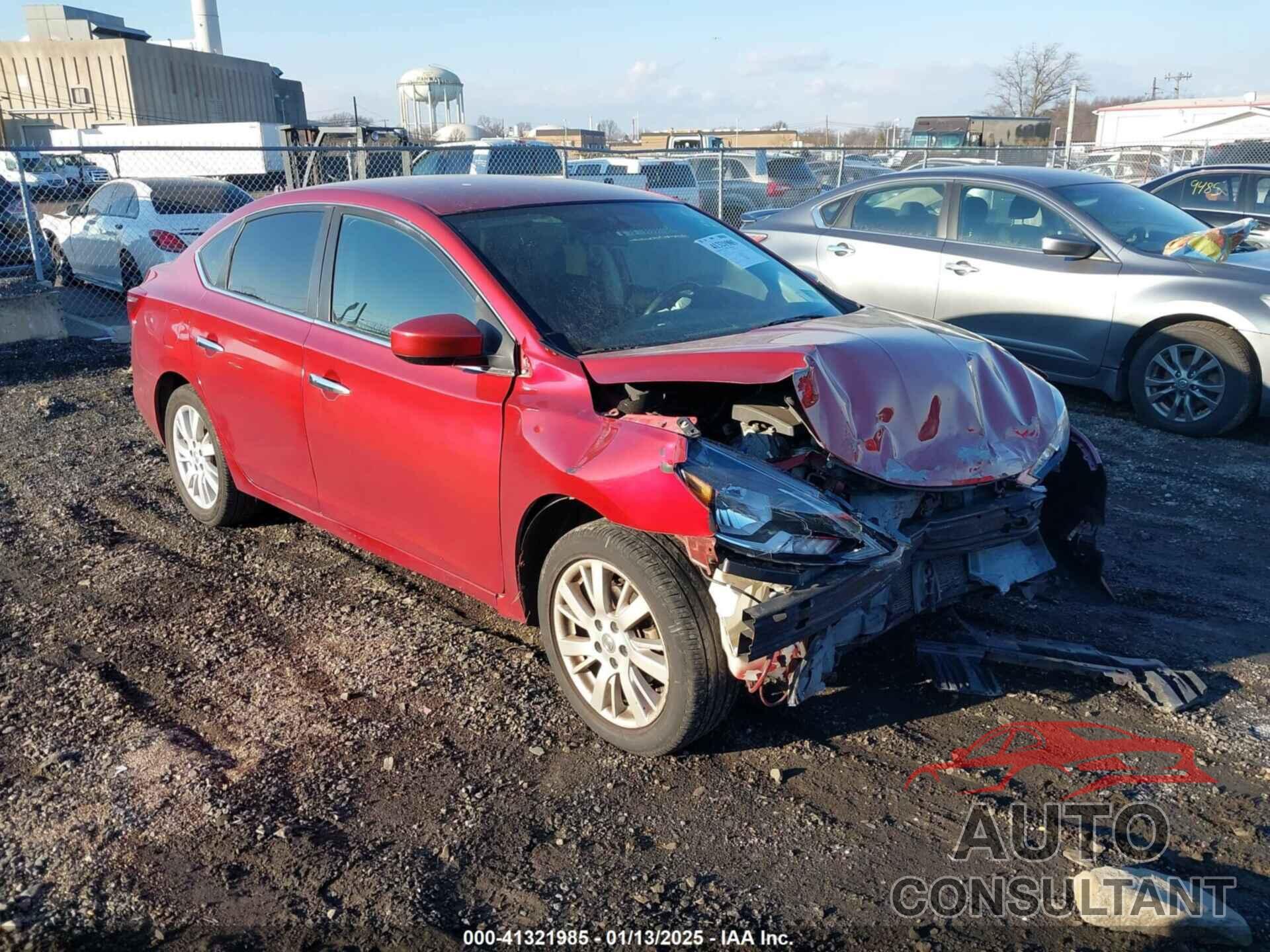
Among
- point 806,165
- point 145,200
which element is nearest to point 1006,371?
point 145,200

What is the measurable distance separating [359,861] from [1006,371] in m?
2.97

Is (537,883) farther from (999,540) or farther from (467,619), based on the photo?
(999,540)

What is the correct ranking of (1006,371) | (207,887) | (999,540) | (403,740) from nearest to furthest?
(207,887)
(403,740)
(999,540)
(1006,371)

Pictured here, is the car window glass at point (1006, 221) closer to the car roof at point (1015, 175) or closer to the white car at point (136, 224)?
the car roof at point (1015, 175)

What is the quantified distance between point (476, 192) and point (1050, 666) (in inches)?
117

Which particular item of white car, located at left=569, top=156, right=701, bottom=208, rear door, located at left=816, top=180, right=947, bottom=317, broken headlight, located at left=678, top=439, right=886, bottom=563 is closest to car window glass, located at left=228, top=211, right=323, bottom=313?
broken headlight, located at left=678, top=439, right=886, bottom=563

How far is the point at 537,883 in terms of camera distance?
9.07 feet

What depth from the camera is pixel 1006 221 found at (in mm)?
7742

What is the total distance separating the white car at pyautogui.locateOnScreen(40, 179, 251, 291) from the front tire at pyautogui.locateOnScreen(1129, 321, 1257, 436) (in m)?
10.1

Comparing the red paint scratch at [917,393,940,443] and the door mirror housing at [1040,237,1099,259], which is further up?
the door mirror housing at [1040,237,1099,259]

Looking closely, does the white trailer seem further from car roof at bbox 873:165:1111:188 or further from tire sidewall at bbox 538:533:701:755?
tire sidewall at bbox 538:533:701:755

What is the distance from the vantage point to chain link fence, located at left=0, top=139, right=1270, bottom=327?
11.6 metres

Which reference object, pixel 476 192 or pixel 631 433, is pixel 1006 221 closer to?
pixel 476 192

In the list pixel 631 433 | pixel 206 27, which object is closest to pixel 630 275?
pixel 631 433
